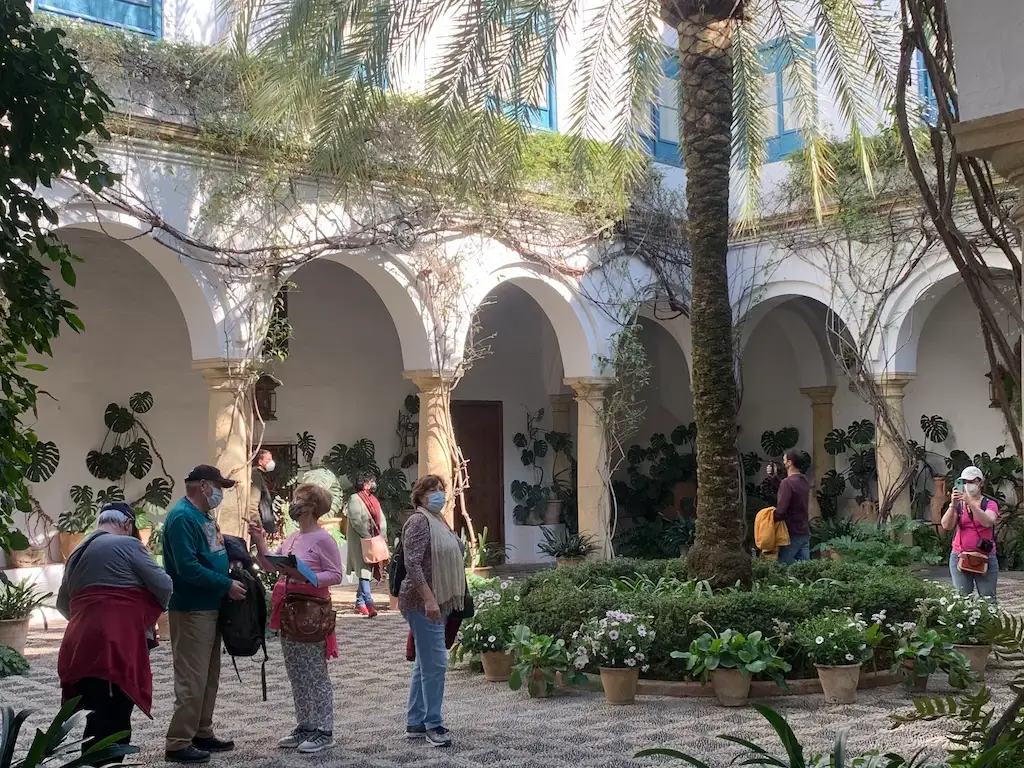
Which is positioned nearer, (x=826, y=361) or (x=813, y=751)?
(x=813, y=751)

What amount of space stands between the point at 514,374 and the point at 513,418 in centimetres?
66

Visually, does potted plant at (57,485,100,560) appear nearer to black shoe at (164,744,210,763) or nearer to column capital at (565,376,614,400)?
column capital at (565,376,614,400)

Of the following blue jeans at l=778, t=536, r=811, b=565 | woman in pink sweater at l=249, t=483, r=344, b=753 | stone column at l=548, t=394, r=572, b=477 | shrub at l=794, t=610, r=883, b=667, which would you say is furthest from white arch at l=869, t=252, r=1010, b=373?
woman in pink sweater at l=249, t=483, r=344, b=753

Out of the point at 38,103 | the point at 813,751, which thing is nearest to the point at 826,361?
the point at 813,751

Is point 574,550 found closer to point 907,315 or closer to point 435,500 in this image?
point 907,315

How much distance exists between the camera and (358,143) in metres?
8.89

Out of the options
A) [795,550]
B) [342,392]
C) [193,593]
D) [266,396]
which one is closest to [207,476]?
[193,593]

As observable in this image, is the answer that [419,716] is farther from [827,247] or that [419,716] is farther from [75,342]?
[827,247]

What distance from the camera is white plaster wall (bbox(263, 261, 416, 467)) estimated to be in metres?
15.0

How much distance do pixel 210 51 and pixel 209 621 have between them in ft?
21.1

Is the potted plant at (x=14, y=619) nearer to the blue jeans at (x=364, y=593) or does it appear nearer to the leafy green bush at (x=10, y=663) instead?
the leafy green bush at (x=10, y=663)

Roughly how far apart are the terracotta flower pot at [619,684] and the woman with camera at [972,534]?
2.95 metres

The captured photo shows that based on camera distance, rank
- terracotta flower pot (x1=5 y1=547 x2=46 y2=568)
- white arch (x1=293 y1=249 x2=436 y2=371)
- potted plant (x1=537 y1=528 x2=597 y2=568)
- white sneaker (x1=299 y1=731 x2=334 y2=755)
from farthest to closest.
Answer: potted plant (x1=537 y1=528 x2=597 y2=568), white arch (x1=293 y1=249 x2=436 y2=371), terracotta flower pot (x1=5 y1=547 x2=46 y2=568), white sneaker (x1=299 y1=731 x2=334 y2=755)

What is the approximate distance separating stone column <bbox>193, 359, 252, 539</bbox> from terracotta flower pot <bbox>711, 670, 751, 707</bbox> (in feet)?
17.8
